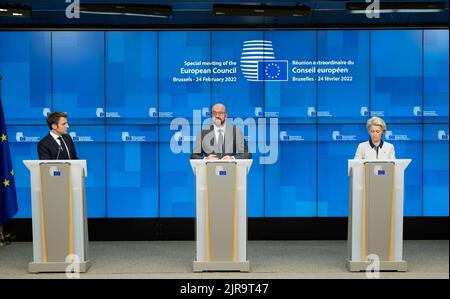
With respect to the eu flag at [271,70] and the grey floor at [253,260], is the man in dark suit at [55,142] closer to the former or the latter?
the grey floor at [253,260]

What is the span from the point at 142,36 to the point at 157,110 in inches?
42.3

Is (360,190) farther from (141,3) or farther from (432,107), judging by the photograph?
(141,3)

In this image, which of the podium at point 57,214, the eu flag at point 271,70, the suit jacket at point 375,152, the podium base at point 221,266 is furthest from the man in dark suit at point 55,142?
the suit jacket at point 375,152

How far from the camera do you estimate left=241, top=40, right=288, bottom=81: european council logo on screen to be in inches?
375

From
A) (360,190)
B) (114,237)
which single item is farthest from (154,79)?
(360,190)

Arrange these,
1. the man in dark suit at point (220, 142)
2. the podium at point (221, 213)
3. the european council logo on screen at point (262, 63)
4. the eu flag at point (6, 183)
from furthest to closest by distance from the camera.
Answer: the european council logo on screen at point (262, 63)
the eu flag at point (6, 183)
the man in dark suit at point (220, 142)
the podium at point (221, 213)

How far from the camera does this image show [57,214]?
7.17 meters

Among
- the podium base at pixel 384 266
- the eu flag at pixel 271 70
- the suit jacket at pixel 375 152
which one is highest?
the eu flag at pixel 271 70

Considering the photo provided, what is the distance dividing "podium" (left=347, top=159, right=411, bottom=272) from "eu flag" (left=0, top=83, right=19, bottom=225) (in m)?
4.46

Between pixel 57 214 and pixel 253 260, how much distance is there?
7.77 ft

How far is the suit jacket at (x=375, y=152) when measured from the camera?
24.2 ft

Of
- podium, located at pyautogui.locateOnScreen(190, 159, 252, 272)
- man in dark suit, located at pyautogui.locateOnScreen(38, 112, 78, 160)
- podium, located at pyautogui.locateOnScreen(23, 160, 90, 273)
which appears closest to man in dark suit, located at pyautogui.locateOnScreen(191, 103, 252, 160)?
podium, located at pyautogui.locateOnScreen(190, 159, 252, 272)

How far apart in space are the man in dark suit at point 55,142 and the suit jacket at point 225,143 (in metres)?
1.47

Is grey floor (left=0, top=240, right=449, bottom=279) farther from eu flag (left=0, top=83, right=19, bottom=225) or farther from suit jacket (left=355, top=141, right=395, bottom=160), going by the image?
suit jacket (left=355, top=141, right=395, bottom=160)
